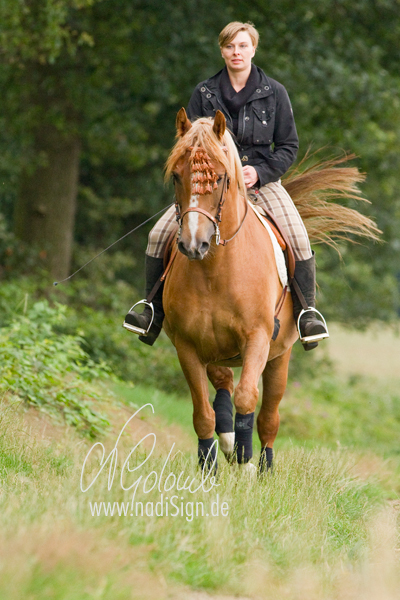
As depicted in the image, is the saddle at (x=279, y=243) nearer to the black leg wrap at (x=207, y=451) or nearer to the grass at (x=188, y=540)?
the black leg wrap at (x=207, y=451)

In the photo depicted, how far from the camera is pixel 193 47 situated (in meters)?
13.2

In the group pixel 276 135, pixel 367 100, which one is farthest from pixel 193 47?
pixel 276 135

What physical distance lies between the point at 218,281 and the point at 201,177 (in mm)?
787

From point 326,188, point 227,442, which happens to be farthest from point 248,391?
point 326,188

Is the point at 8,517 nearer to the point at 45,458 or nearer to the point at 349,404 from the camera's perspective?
the point at 45,458

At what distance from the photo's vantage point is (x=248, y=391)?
4.94 m

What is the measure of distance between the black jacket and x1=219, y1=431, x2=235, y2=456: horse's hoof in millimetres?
1937

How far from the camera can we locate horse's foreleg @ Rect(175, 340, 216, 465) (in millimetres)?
5238

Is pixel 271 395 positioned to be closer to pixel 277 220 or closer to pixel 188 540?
pixel 277 220

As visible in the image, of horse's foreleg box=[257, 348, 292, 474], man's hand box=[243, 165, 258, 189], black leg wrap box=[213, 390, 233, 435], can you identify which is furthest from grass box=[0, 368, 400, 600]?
man's hand box=[243, 165, 258, 189]

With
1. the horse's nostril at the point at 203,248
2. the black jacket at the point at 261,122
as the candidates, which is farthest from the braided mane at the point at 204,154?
the black jacket at the point at 261,122

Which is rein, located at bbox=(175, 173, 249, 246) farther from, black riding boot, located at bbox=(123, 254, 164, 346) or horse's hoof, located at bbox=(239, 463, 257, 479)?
horse's hoof, located at bbox=(239, 463, 257, 479)

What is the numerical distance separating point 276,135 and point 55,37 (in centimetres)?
543

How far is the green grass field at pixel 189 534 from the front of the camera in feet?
9.93
